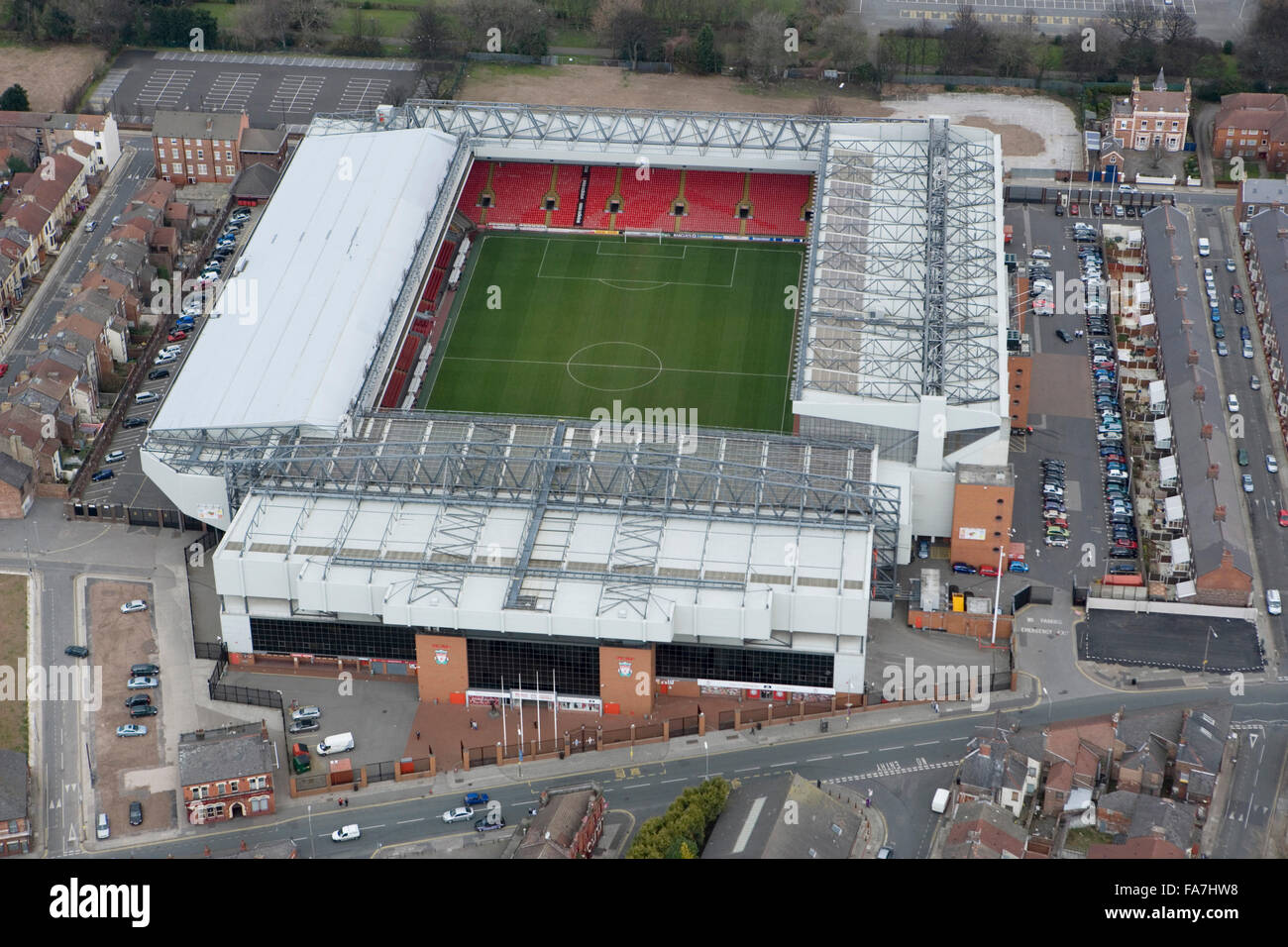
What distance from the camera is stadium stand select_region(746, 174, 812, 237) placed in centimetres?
18538

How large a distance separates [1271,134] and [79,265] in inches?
4710

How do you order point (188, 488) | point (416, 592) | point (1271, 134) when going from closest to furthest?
point (416, 592)
point (188, 488)
point (1271, 134)

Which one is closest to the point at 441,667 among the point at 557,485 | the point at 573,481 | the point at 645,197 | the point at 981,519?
the point at 557,485

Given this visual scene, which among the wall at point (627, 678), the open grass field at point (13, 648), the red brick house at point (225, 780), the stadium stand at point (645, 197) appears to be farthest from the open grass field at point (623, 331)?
the red brick house at point (225, 780)

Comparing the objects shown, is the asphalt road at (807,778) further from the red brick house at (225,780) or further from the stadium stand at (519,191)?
the stadium stand at (519,191)

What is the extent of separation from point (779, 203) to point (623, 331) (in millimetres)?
24173

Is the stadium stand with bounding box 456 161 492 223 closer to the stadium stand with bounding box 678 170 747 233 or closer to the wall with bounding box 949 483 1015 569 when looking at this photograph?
the stadium stand with bounding box 678 170 747 233

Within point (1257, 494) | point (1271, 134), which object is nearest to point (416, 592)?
point (1257, 494)

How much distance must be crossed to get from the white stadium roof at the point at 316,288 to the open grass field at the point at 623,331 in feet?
32.8

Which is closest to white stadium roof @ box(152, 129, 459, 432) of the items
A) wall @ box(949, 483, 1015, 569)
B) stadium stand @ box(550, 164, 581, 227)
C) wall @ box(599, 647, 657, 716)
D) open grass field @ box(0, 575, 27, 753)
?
stadium stand @ box(550, 164, 581, 227)

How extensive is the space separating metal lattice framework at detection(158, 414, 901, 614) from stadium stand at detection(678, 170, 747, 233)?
1936 inches

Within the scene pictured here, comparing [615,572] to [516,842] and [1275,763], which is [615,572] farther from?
[1275,763]

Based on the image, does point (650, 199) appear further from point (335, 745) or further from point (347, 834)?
point (347, 834)

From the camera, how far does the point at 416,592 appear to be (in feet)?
419
